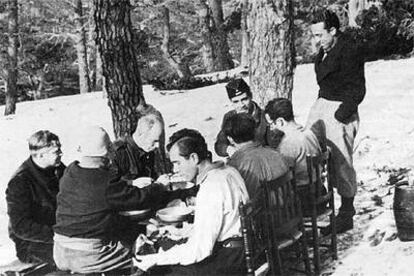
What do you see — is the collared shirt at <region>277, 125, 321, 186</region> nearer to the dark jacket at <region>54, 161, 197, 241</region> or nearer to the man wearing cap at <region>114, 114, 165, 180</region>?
the man wearing cap at <region>114, 114, 165, 180</region>

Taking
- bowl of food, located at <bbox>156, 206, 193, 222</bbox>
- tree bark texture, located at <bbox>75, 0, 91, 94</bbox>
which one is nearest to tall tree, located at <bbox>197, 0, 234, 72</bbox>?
tree bark texture, located at <bbox>75, 0, 91, 94</bbox>

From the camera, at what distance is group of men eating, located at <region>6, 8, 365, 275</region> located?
151 inches

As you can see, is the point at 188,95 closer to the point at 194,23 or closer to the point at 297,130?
the point at 297,130

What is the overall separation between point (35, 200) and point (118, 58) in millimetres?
3467

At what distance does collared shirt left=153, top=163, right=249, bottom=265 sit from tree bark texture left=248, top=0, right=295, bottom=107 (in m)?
3.92

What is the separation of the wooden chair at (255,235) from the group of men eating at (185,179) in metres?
0.08

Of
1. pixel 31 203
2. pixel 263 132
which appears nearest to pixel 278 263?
pixel 263 132

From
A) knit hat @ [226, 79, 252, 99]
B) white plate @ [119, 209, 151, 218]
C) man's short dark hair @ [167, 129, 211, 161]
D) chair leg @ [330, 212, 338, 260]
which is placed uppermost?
knit hat @ [226, 79, 252, 99]

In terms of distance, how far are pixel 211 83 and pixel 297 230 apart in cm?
1198

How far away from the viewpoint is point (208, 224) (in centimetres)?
369

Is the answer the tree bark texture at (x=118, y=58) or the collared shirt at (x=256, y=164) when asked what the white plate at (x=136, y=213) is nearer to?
the collared shirt at (x=256, y=164)

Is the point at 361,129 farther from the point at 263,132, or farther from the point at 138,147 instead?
the point at 138,147

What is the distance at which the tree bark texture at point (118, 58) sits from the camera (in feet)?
26.5

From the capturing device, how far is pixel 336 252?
5.44 metres
